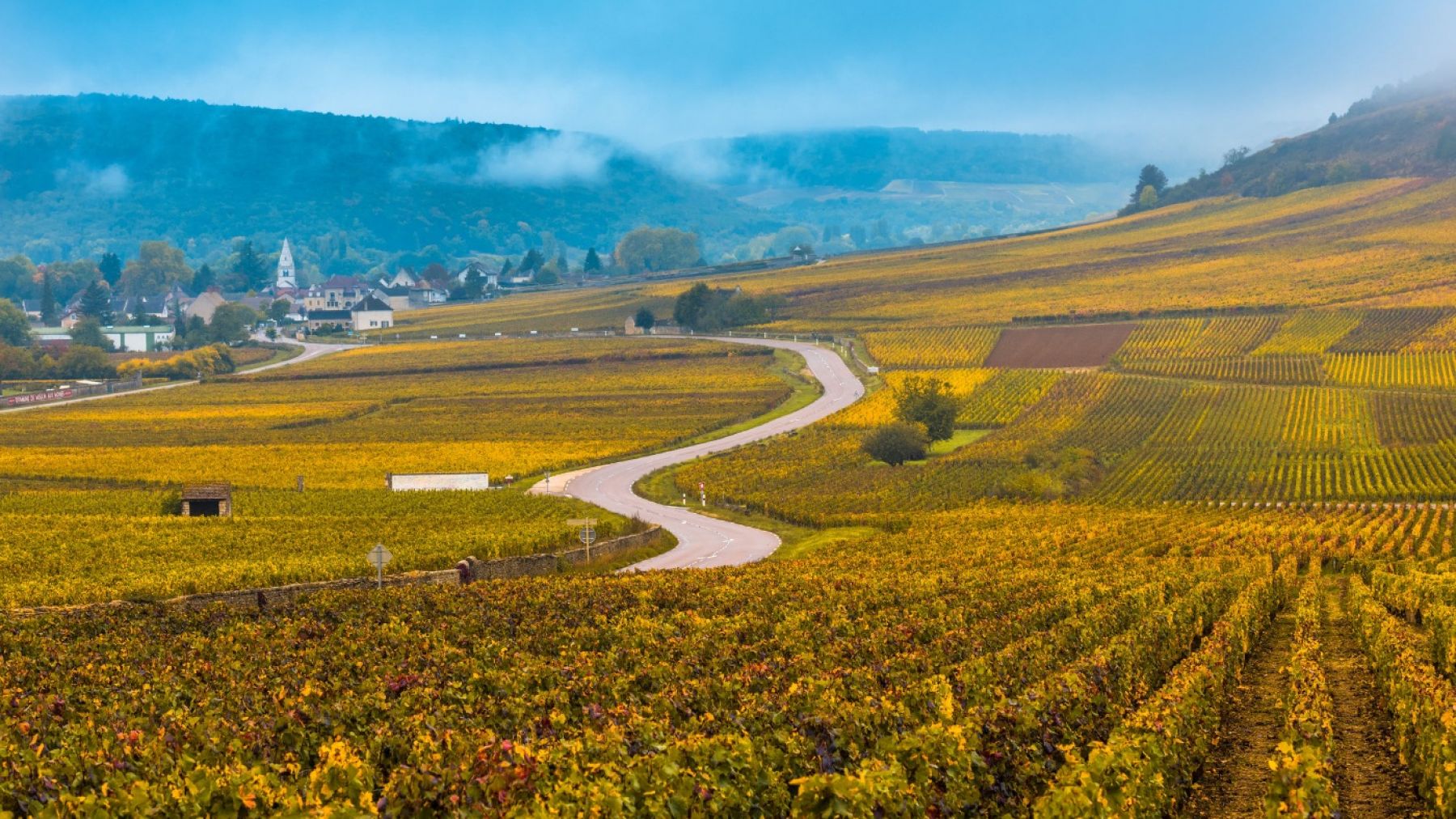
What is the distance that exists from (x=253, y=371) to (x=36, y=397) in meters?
28.3

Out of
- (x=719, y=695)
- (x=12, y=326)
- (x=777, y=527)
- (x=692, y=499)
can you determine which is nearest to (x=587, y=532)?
(x=777, y=527)

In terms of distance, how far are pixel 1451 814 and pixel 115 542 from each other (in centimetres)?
4420

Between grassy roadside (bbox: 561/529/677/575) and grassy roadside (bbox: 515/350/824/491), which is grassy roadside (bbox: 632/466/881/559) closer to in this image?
grassy roadside (bbox: 561/529/677/575)

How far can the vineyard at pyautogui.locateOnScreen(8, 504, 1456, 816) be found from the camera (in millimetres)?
16266

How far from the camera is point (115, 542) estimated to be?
5159cm

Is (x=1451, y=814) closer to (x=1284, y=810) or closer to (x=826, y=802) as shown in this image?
(x=1284, y=810)

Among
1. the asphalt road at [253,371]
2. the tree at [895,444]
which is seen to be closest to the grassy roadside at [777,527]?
the tree at [895,444]

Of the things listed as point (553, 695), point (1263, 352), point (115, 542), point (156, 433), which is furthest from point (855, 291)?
point (553, 695)

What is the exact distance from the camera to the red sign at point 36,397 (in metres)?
131

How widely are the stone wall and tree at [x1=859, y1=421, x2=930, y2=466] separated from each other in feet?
97.3

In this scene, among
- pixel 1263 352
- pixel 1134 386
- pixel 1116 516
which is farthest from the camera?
pixel 1263 352

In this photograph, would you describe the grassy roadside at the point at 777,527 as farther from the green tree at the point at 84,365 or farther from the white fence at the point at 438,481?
the green tree at the point at 84,365

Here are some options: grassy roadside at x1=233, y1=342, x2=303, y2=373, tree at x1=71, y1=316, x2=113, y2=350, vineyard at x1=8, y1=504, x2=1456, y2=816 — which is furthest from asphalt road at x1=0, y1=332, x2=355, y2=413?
vineyard at x1=8, y1=504, x2=1456, y2=816

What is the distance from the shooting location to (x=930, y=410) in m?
93.9
